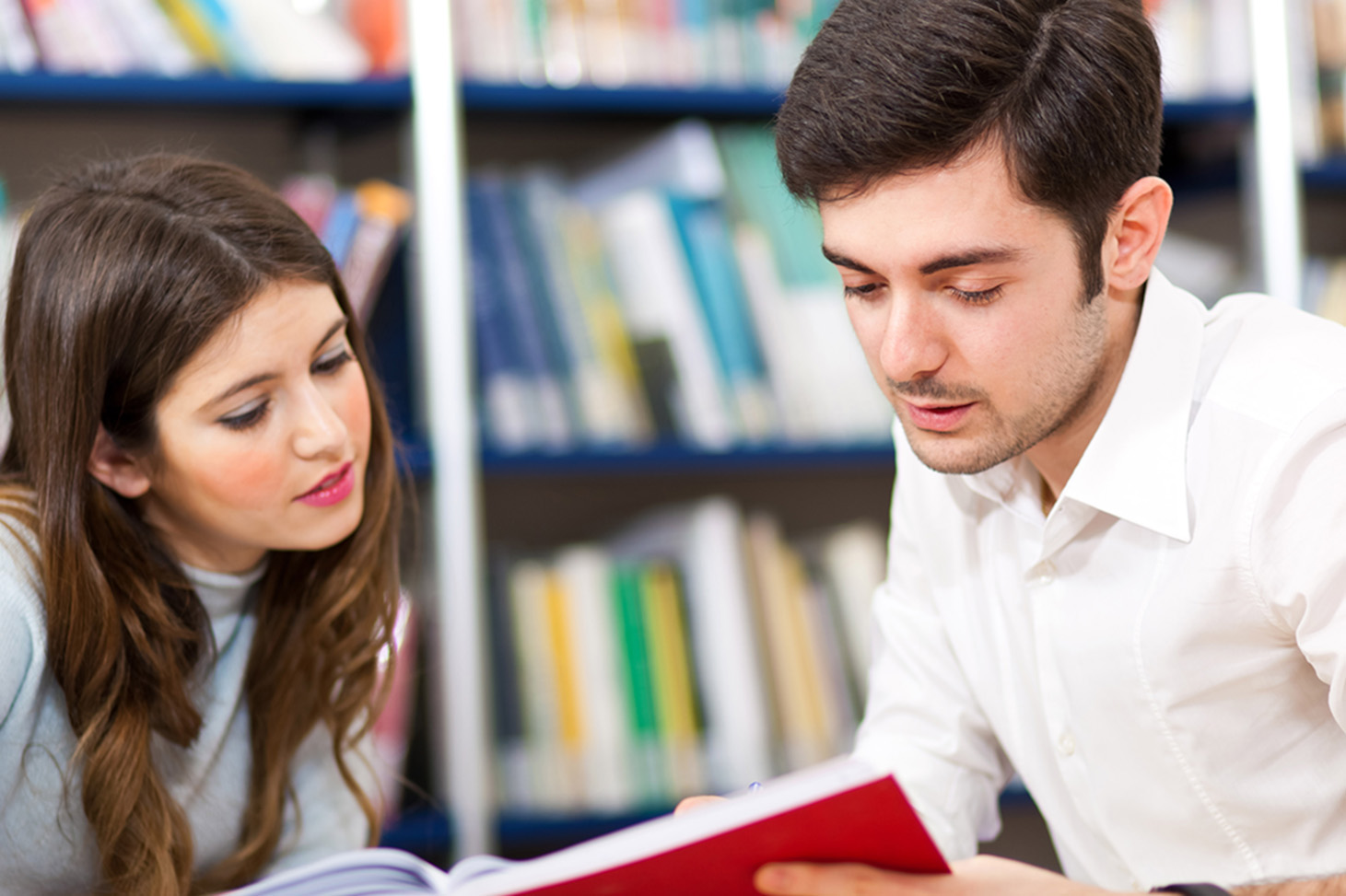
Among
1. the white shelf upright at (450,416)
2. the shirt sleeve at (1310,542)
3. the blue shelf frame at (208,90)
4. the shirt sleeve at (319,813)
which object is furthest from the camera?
the white shelf upright at (450,416)

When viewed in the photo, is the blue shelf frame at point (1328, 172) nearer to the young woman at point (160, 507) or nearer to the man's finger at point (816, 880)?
the young woman at point (160, 507)

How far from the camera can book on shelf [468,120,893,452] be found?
154 centimetres

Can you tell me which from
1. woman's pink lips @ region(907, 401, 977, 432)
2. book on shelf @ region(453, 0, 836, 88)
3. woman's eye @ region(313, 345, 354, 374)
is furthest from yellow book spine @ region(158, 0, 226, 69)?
woman's pink lips @ region(907, 401, 977, 432)

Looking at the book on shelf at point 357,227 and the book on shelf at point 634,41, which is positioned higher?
the book on shelf at point 634,41

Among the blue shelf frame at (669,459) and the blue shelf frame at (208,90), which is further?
the blue shelf frame at (669,459)

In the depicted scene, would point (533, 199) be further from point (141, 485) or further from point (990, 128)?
point (990, 128)

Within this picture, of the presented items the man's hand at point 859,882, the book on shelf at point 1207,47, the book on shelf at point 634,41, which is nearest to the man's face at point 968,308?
the man's hand at point 859,882

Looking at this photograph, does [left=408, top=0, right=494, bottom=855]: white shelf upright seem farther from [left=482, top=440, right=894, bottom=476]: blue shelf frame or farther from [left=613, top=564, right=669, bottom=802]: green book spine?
[left=613, top=564, right=669, bottom=802]: green book spine

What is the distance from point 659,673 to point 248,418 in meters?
0.74

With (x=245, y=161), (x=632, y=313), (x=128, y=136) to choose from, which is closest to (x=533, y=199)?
(x=632, y=313)

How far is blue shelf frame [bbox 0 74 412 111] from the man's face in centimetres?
81

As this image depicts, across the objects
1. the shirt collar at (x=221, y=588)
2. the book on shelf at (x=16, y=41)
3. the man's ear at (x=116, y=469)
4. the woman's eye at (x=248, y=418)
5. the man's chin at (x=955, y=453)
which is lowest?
the shirt collar at (x=221, y=588)

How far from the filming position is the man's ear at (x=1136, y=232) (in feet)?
2.80

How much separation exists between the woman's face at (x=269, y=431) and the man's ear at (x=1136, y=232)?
0.61m
